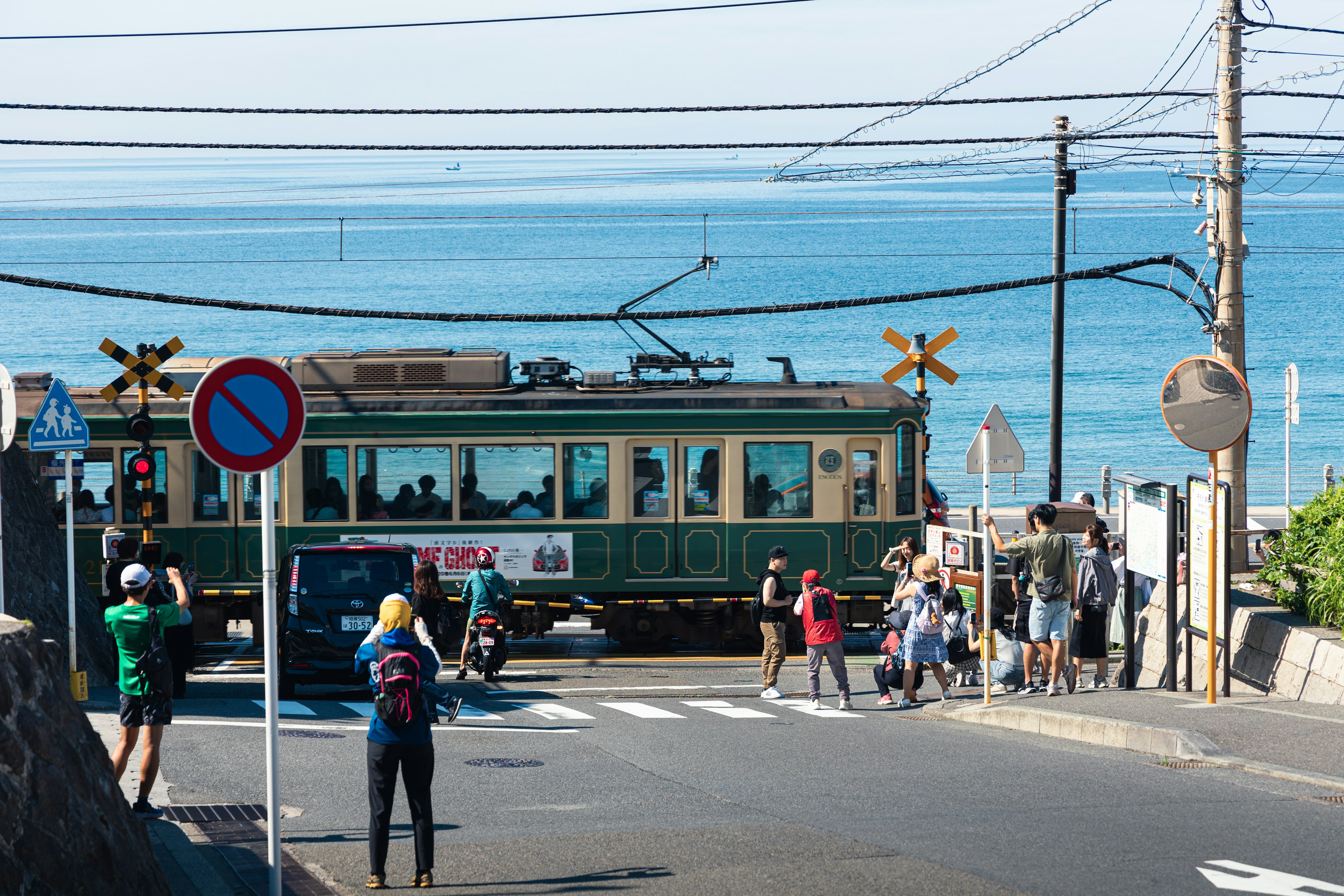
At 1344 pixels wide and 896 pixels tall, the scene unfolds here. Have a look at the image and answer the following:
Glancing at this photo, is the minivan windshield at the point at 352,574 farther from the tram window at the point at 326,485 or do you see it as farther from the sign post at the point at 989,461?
the sign post at the point at 989,461

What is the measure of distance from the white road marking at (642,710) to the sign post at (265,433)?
283 inches

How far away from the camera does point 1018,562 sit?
15906 millimetres

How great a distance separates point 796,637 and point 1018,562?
4.06 meters

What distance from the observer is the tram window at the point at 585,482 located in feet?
60.7

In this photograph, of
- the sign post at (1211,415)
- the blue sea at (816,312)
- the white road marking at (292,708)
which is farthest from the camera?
the blue sea at (816,312)

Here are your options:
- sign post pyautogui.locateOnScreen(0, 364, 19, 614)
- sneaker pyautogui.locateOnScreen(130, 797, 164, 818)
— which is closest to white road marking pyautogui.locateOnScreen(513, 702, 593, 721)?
sign post pyautogui.locateOnScreen(0, 364, 19, 614)

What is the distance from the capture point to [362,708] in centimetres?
1450

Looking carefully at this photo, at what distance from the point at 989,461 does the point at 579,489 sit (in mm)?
6388

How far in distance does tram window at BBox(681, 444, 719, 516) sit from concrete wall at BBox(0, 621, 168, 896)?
39.9ft

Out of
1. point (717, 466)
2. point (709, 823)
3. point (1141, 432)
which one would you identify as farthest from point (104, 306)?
point (709, 823)

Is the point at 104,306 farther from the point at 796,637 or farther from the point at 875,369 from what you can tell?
the point at 796,637

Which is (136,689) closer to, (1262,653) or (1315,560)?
(1262,653)

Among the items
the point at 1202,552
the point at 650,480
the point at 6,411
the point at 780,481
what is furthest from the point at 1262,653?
the point at 6,411

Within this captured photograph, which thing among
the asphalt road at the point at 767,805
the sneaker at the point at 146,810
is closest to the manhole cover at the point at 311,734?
the asphalt road at the point at 767,805
